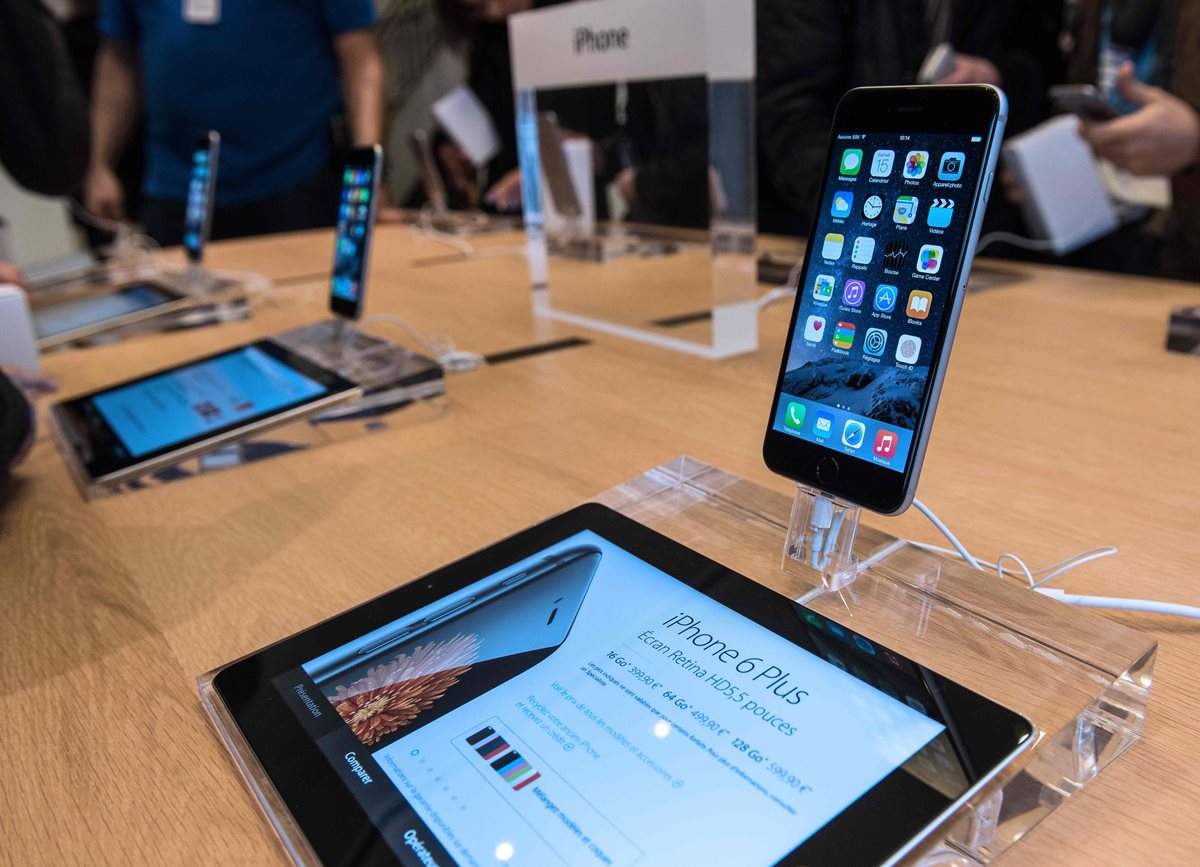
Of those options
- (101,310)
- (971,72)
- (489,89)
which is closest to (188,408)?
(101,310)

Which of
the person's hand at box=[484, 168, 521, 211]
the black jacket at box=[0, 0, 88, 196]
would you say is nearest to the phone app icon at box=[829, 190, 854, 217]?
the black jacket at box=[0, 0, 88, 196]

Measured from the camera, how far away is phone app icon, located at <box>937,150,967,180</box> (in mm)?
411

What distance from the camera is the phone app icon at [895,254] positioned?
0.43 metres

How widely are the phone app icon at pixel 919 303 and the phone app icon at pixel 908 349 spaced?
0.01 metres

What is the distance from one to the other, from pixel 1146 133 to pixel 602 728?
1.42m

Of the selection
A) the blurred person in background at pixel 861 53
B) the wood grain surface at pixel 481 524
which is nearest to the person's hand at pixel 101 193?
the wood grain surface at pixel 481 524

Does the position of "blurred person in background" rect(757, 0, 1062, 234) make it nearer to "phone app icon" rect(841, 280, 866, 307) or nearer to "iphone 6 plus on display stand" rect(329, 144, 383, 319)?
"iphone 6 plus on display stand" rect(329, 144, 383, 319)

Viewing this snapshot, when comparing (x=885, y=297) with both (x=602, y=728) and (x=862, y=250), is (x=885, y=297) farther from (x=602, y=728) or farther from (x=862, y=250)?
(x=602, y=728)

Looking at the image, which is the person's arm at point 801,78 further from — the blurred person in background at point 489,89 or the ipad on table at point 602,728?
the ipad on table at point 602,728

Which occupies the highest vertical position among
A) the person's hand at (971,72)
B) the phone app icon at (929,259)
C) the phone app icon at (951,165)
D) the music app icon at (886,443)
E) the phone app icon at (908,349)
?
the person's hand at (971,72)

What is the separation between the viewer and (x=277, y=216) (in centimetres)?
256

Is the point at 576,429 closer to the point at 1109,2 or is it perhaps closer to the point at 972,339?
the point at 972,339

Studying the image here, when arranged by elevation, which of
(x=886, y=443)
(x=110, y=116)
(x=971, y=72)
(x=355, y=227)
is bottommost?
(x=886, y=443)

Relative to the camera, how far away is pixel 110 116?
2.58 m
